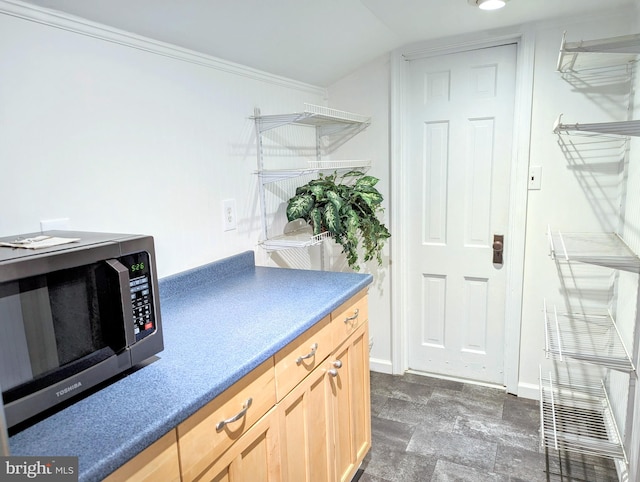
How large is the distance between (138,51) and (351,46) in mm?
1181

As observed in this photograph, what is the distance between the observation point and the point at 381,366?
2.95 m

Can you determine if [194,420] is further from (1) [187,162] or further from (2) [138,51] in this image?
(2) [138,51]

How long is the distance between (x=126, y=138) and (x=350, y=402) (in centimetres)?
131

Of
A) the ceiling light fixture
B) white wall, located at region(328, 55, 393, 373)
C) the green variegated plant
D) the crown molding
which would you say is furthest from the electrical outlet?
the ceiling light fixture

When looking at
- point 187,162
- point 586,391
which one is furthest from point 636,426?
point 187,162

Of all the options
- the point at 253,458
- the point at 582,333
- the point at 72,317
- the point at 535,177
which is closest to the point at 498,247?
the point at 535,177

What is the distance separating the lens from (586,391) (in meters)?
2.37

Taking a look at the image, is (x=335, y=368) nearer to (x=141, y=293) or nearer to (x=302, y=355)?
(x=302, y=355)

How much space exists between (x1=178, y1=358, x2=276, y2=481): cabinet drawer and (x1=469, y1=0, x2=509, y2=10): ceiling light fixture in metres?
1.73

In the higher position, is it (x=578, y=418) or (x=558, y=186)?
(x=558, y=186)

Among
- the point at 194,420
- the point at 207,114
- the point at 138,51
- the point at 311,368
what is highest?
the point at 138,51

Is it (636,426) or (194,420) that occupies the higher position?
(194,420)

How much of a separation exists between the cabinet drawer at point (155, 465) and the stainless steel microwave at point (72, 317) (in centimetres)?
20

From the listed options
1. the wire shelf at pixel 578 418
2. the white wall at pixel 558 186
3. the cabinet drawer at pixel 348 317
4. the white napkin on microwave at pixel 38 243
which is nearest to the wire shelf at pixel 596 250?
the white wall at pixel 558 186
